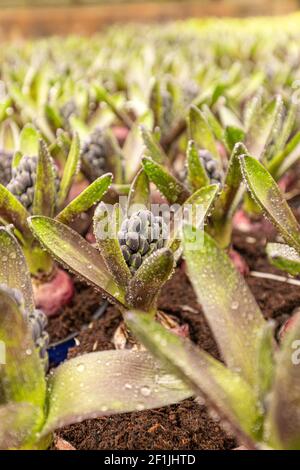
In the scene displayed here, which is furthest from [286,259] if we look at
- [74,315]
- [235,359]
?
[74,315]

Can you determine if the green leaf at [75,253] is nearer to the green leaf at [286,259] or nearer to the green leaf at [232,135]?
the green leaf at [286,259]

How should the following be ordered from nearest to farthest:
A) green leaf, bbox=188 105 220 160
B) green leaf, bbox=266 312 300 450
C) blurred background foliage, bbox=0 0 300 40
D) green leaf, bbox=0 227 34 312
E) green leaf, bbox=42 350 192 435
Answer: green leaf, bbox=266 312 300 450, green leaf, bbox=42 350 192 435, green leaf, bbox=0 227 34 312, green leaf, bbox=188 105 220 160, blurred background foliage, bbox=0 0 300 40

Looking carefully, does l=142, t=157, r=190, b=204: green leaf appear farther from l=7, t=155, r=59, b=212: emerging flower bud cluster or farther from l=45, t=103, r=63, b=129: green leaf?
l=45, t=103, r=63, b=129: green leaf

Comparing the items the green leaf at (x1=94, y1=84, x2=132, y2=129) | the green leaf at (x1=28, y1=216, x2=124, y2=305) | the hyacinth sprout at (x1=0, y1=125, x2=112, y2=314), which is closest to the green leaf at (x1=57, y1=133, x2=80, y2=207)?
the hyacinth sprout at (x1=0, y1=125, x2=112, y2=314)

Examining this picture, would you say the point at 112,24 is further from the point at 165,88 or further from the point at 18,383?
the point at 18,383

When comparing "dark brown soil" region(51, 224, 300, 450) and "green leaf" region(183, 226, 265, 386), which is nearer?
"green leaf" region(183, 226, 265, 386)

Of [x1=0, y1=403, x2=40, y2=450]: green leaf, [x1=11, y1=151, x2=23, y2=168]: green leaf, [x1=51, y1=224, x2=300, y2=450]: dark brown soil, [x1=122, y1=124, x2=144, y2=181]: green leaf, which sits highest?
[x1=11, y1=151, x2=23, y2=168]: green leaf

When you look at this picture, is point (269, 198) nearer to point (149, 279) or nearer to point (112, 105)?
point (149, 279)
